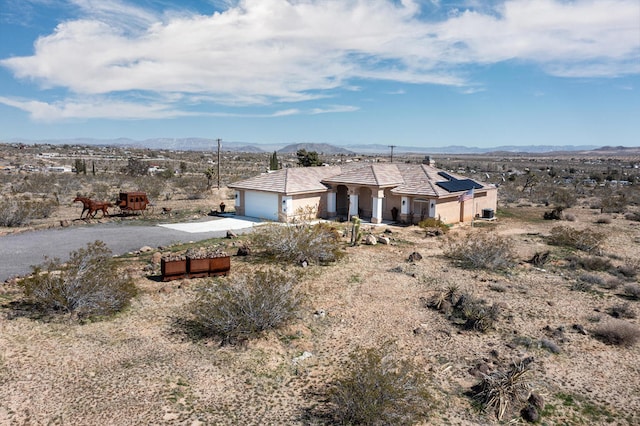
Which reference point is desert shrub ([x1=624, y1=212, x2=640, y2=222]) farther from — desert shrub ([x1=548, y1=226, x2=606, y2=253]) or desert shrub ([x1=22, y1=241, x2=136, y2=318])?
desert shrub ([x1=22, y1=241, x2=136, y2=318])

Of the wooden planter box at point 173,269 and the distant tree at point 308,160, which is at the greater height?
the distant tree at point 308,160

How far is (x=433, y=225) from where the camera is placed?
28781 mm

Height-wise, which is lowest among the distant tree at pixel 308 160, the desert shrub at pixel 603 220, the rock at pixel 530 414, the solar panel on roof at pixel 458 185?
the rock at pixel 530 414

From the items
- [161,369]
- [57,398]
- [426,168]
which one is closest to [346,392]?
[161,369]

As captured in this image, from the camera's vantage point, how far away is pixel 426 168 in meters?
34.5

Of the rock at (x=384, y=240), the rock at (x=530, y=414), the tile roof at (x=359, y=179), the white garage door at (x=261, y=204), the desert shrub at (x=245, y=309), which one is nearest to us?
the rock at (x=530, y=414)

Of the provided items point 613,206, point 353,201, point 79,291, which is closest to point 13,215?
point 79,291

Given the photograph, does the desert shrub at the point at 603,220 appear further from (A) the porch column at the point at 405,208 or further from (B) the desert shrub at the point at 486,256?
(B) the desert shrub at the point at 486,256

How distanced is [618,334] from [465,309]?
3.78 metres

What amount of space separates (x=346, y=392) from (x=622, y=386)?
6.09m

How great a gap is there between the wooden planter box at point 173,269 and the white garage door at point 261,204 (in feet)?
47.5

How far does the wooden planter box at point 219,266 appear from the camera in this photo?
1711 centimetres

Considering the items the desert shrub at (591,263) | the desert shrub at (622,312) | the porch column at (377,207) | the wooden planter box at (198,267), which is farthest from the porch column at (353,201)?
the desert shrub at (622,312)

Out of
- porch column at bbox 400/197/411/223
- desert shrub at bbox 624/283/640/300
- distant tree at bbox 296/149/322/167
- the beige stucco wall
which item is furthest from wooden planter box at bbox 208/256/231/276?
distant tree at bbox 296/149/322/167
